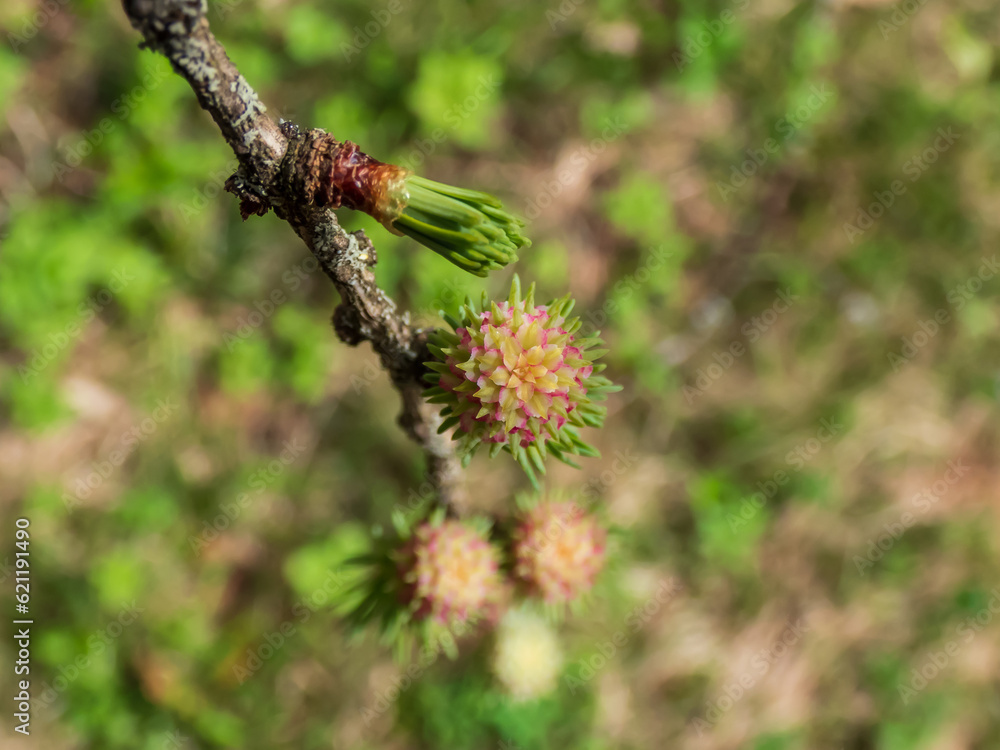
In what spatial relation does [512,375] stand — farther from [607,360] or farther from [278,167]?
[607,360]

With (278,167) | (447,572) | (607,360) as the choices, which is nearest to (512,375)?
(278,167)

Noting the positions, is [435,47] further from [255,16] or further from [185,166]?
[185,166]

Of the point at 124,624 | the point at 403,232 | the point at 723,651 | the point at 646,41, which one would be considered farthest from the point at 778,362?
the point at 124,624

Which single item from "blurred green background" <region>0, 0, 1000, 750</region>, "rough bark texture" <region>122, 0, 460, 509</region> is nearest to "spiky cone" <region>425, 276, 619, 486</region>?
"rough bark texture" <region>122, 0, 460, 509</region>

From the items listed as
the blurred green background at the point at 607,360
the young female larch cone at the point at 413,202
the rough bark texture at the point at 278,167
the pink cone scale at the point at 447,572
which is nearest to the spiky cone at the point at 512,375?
the rough bark texture at the point at 278,167

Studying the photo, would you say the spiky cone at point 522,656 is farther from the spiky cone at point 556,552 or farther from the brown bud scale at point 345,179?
the brown bud scale at point 345,179

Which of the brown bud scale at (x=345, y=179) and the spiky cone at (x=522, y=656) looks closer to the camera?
the brown bud scale at (x=345, y=179)

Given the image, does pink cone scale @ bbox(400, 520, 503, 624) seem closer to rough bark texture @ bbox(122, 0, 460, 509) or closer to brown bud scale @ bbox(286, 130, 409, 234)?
rough bark texture @ bbox(122, 0, 460, 509)

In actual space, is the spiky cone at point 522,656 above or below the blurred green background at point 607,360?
below
